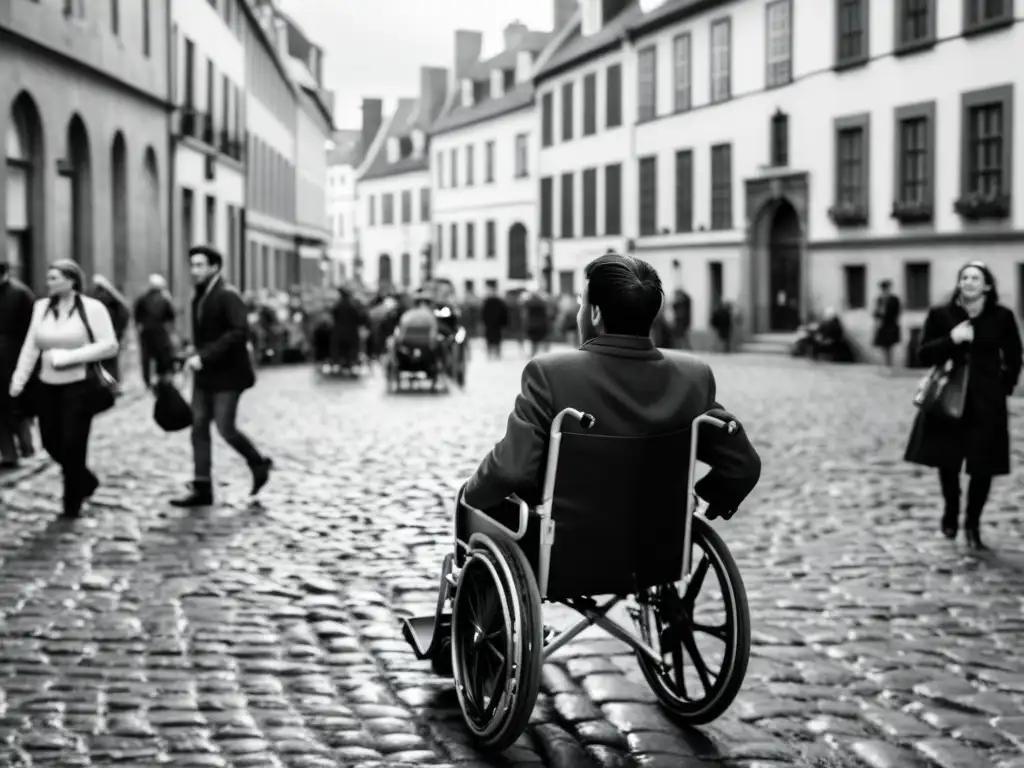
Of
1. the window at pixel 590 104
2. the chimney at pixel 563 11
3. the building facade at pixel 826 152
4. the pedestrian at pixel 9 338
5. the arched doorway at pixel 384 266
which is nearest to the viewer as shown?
the pedestrian at pixel 9 338

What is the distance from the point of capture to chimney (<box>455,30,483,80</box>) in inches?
2995

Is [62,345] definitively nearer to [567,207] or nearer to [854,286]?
[854,286]

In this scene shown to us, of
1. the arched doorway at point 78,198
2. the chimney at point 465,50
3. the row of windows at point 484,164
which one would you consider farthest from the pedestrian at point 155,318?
the chimney at point 465,50

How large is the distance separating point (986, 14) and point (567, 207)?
24845 mm

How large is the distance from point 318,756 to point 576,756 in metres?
0.79

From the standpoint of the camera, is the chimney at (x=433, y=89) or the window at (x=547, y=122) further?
the chimney at (x=433, y=89)

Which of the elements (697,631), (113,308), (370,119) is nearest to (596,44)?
(113,308)

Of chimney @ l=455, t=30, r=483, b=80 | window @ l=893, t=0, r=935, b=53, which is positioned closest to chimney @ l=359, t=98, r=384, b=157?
chimney @ l=455, t=30, r=483, b=80

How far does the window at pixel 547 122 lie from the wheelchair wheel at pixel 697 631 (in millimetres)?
50335

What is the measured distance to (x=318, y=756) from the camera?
5062 millimetres

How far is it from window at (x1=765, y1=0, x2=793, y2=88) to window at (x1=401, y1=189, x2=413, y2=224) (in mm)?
46936

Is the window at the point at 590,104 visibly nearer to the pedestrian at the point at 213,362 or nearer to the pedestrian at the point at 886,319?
the pedestrian at the point at 886,319

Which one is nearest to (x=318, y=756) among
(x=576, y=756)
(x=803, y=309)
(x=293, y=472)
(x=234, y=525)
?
(x=576, y=756)

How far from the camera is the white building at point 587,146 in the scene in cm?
4750
